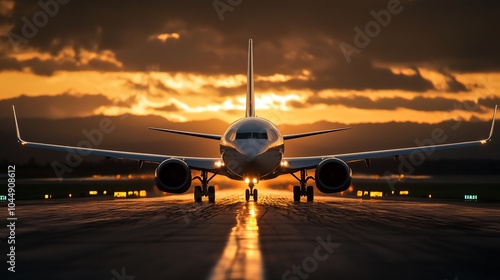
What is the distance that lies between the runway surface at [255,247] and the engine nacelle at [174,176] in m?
10.1

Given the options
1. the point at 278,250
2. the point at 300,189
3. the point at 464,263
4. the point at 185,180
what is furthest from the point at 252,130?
the point at 464,263

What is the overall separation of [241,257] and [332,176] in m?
22.9

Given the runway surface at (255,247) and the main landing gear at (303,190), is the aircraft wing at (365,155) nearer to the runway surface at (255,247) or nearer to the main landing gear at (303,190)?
the main landing gear at (303,190)

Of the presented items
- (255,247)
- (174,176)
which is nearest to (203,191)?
(174,176)

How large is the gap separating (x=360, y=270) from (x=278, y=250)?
309 cm

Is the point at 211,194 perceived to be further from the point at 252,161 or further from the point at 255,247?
the point at 255,247

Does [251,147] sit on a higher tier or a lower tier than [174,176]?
Answer: higher

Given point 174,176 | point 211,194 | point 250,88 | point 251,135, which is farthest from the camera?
point 250,88

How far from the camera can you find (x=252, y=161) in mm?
33062

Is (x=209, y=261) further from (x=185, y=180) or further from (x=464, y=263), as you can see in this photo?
(x=185, y=180)

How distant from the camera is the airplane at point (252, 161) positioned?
3372cm

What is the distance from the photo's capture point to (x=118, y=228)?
65.6 feet

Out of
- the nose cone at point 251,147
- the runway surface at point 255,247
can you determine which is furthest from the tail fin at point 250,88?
the runway surface at point 255,247

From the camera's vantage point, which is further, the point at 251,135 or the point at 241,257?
the point at 251,135
